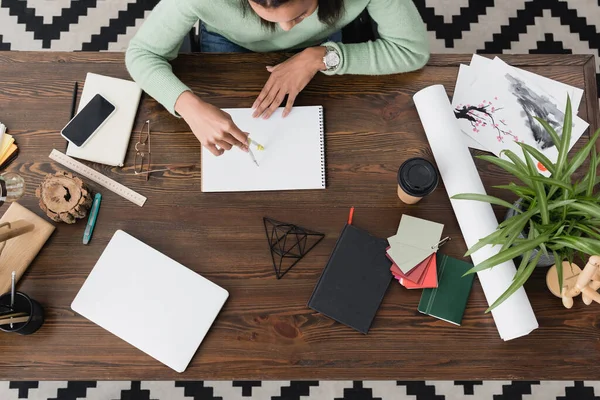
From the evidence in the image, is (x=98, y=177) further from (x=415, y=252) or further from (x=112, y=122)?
(x=415, y=252)

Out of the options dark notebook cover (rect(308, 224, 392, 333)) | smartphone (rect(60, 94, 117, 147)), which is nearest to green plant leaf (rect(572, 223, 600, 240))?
dark notebook cover (rect(308, 224, 392, 333))

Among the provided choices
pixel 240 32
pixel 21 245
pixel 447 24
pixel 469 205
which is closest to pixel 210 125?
pixel 240 32

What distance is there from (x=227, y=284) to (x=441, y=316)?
1.61 feet

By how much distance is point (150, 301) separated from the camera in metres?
1.10

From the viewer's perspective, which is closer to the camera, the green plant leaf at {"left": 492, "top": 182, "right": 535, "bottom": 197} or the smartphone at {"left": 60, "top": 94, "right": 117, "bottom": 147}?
the green plant leaf at {"left": 492, "top": 182, "right": 535, "bottom": 197}

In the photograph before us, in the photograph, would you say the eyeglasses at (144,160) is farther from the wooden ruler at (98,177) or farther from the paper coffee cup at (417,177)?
the paper coffee cup at (417,177)

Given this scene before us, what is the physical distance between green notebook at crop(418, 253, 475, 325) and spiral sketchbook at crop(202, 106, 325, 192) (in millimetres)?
345

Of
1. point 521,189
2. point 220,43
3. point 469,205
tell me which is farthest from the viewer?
point 220,43

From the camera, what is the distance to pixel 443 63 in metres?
1.25

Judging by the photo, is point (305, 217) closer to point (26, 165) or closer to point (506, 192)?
point (506, 192)

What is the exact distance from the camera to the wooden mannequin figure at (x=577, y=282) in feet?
3.04

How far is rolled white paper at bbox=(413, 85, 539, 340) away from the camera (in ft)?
3.42

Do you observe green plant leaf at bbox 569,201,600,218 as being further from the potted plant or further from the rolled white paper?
the rolled white paper

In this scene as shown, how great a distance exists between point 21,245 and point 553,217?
3.84ft
